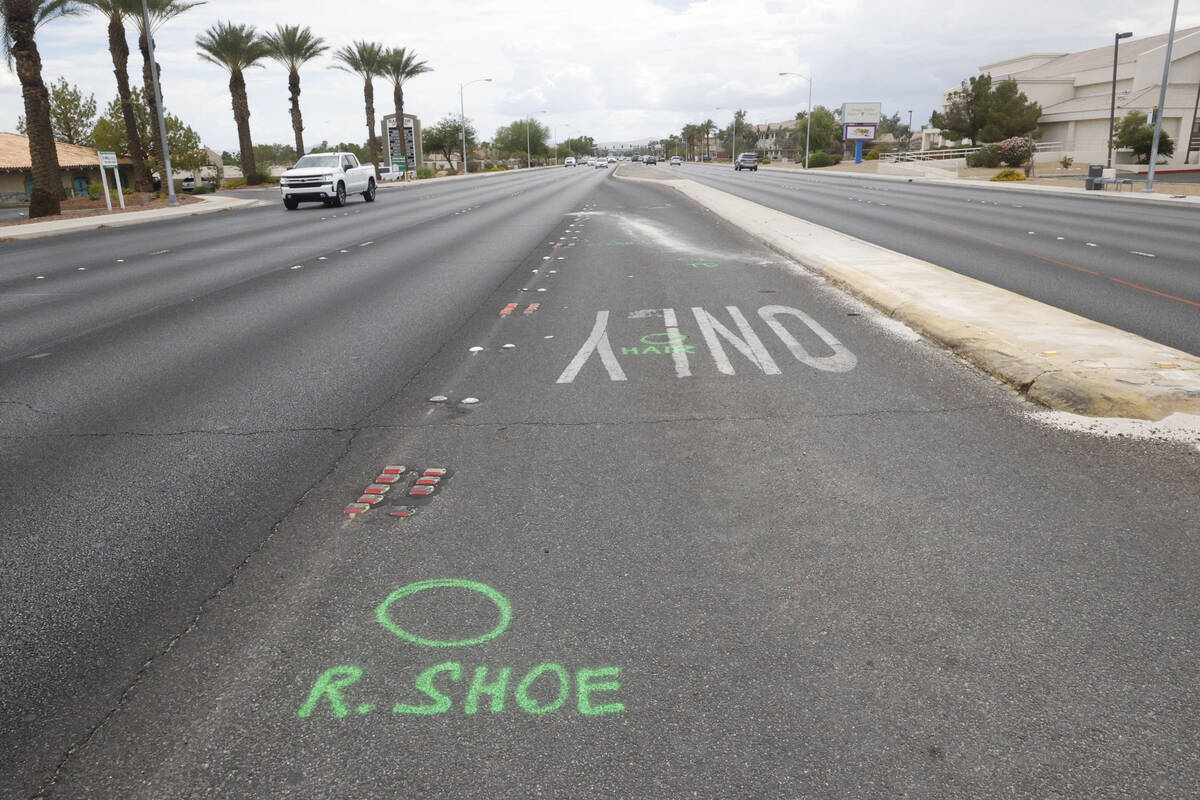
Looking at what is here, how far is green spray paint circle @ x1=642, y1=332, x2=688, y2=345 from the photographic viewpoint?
846 centimetres

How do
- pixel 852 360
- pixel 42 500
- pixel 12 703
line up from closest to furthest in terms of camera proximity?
pixel 12 703, pixel 42 500, pixel 852 360

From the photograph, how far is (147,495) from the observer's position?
488 centimetres

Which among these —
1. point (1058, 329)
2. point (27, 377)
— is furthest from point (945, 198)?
point (27, 377)

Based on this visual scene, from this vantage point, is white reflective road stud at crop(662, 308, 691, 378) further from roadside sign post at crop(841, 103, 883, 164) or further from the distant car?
roadside sign post at crop(841, 103, 883, 164)

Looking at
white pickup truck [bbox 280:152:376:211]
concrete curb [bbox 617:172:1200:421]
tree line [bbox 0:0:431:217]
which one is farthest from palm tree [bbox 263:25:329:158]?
concrete curb [bbox 617:172:1200:421]

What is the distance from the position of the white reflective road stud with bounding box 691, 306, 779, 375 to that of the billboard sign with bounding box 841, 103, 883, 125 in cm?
11136

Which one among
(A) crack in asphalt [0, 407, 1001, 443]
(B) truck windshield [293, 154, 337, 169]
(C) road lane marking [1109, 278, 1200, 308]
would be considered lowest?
(A) crack in asphalt [0, 407, 1001, 443]

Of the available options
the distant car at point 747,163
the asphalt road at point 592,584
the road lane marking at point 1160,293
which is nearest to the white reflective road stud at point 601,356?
the asphalt road at point 592,584

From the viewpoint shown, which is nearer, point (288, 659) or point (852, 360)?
point (288, 659)

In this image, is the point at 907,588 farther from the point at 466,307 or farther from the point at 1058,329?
the point at 466,307

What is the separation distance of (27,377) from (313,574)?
561cm

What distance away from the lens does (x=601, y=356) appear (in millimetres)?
7973

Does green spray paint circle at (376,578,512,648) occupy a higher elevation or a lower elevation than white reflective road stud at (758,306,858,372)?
lower

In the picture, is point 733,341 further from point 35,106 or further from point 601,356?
point 35,106
